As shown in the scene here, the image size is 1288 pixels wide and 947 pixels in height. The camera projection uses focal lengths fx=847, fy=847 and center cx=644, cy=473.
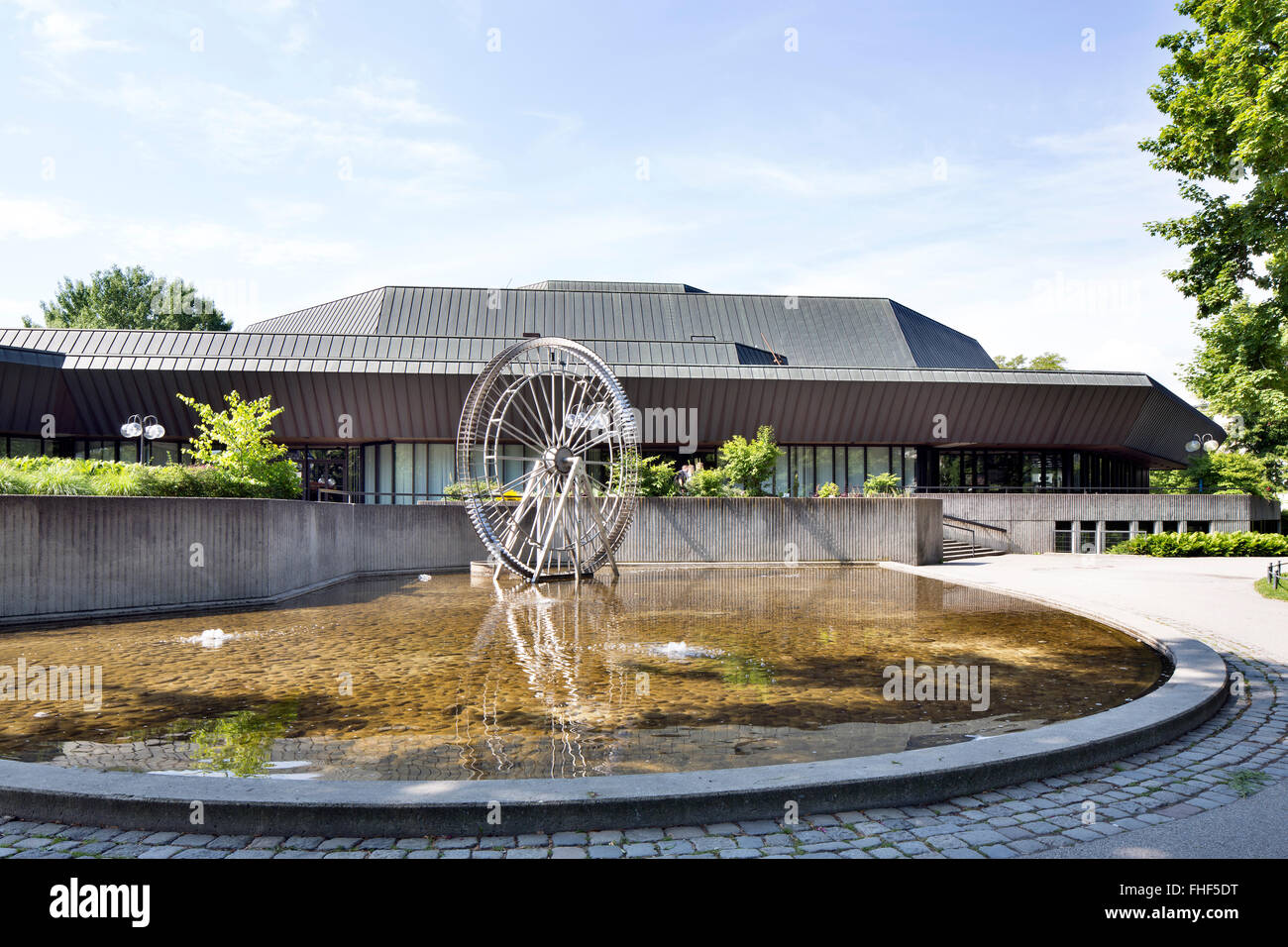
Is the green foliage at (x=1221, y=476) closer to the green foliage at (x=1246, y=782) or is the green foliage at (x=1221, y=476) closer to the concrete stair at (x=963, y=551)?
the concrete stair at (x=963, y=551)

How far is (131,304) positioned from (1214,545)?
73.4 m

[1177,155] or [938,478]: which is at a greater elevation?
[1177,155]

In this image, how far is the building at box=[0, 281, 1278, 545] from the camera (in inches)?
1261

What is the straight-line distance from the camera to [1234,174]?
17047 mm

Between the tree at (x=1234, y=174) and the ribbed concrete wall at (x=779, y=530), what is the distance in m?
9.57

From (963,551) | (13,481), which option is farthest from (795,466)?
(13,481)

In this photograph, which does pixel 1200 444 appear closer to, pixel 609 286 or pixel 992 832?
pixel 609 286

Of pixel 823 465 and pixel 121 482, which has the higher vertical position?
pixel 823 465

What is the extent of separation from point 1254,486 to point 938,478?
12.4 metres

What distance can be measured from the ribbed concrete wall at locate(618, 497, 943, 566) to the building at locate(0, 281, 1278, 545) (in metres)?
8.42
